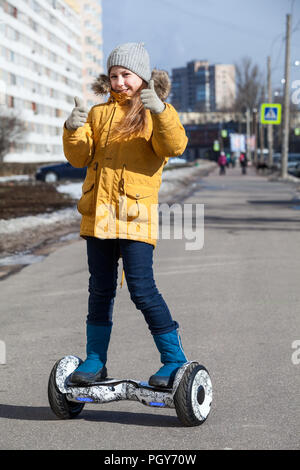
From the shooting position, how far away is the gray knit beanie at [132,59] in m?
4.19

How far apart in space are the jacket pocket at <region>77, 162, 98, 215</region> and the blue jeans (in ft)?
0.46

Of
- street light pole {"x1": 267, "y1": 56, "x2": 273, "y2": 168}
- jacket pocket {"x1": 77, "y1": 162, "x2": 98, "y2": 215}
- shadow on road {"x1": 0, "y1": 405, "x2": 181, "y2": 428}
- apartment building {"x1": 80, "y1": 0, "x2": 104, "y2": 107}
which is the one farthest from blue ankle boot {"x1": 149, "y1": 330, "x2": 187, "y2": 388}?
apartment building {"x1": 80, "y1": 0, "x2": 104, "y2": 107}

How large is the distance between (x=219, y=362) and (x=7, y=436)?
1786 millimetres

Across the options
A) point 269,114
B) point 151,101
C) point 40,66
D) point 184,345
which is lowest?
point 184,345

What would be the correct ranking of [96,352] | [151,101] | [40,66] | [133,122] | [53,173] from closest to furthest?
1. [151,101]
2. [133,122]
3. [96,352]
4. [53,173]
5. [40,66]

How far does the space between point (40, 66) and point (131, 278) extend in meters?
94.0

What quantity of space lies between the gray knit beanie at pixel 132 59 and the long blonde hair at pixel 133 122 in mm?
169

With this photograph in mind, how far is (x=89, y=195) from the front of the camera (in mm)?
4164

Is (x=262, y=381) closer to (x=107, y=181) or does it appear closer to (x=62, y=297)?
(x=107, y=181)

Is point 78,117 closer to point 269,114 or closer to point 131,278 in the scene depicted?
point 131,278

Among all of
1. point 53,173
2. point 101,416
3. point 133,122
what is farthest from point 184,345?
point 53,173

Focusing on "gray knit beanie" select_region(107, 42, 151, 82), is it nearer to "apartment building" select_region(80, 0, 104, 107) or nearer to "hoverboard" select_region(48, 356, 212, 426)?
"hoverboard" select_region(48, 356, 212, 426)
